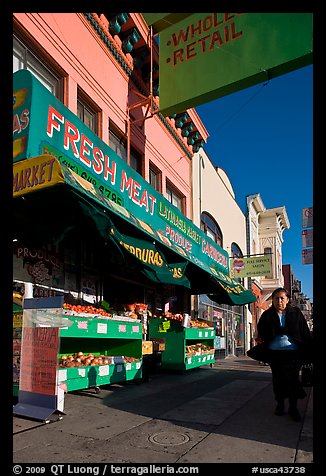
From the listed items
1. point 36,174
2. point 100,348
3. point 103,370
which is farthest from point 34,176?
point 100,348

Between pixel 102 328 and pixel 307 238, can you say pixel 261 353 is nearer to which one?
pixel 102 328

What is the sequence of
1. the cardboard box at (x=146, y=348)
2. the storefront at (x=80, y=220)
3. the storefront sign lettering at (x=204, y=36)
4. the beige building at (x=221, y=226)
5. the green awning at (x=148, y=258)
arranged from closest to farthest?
the storefront at (x=80, y=220) < the green awning at (x=148, y=258) < the storefront sign lettering at (x=204, y=36) < the cardboard box at (x=146, y=348) < the beige building at (x=221, y=226)

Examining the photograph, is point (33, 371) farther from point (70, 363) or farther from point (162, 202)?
point (162, 202)

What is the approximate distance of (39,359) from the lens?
5461 mm

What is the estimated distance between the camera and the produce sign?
5301 millimetres

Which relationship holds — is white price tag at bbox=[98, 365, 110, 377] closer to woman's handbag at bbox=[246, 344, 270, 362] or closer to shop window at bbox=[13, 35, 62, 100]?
woman's handbag at bbox=[246, 344, 270, 362]

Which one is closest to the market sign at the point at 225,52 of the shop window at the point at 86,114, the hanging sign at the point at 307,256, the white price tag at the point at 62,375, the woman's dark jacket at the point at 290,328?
the shop window at the point at 86,114

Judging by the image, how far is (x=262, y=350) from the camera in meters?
5.76

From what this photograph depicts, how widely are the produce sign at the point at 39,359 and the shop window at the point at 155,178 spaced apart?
8.73 m

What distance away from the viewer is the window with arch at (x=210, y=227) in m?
18.6

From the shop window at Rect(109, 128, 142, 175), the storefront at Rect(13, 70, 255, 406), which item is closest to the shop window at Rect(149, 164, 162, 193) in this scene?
the shop window at Rect(109, 128, 142, 175)

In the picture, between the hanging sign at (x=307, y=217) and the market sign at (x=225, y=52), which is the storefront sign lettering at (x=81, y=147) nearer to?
the market sign at (x=225, y=52)

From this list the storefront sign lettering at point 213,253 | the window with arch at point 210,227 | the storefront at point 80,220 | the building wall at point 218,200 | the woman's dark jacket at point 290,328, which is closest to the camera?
the woman's dark jacket at point 290,328

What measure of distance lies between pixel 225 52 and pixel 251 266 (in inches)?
500
